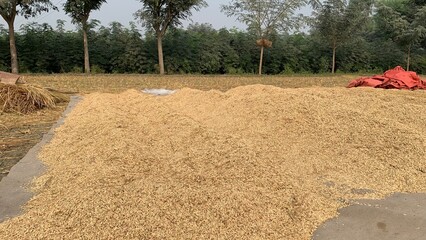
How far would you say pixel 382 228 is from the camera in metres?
2.15

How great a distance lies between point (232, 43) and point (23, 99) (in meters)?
13.8

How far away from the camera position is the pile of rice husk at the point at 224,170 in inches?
81.4

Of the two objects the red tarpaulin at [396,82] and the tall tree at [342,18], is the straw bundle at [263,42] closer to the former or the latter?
the tall tree at [342,18]

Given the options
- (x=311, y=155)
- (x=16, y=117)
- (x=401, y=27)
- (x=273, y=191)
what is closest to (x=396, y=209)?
(x=273, y=191)

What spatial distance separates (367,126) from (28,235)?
2796 millimetres

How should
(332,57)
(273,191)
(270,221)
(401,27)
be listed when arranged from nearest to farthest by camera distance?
(270,221) < (273,191) < (401,27) < (332,57)

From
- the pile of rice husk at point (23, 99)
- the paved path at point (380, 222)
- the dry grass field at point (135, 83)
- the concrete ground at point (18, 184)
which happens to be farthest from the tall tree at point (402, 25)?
the concrete ground at point (18, 184)

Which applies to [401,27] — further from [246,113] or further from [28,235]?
[28,235]

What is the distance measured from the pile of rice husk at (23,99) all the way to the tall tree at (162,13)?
9626mm

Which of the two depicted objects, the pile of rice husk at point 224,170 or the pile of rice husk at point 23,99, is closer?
the pile of rice husk at point 224,170

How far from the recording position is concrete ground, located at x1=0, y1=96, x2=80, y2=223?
7.68 feet

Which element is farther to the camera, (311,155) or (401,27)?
(401,27)

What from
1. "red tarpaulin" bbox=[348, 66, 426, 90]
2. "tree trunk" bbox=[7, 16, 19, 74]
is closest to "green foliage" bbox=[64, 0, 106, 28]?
"tree trunk" bbox=[7, 16, 19, 74]

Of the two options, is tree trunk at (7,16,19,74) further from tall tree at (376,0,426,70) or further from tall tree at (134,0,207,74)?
tall tree at (376,0,426,70)
